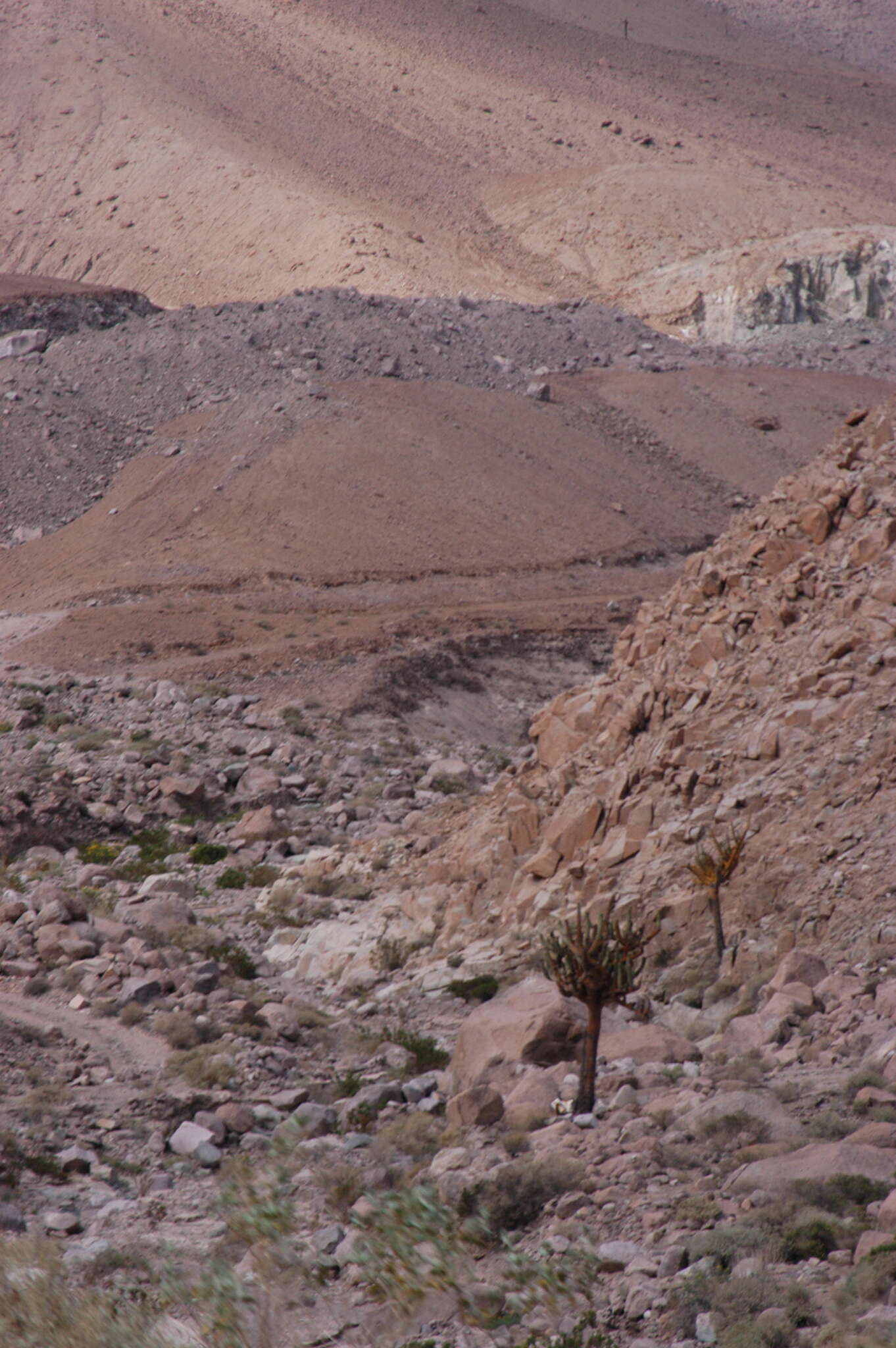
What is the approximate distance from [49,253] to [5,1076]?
2368 inches

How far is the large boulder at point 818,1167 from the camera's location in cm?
548

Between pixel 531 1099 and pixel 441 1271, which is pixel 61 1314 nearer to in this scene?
pixel 441 1271

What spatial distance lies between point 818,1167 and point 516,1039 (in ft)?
10.2

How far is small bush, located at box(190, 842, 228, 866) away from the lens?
15.4 meters

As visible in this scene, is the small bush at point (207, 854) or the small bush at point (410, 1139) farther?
the small bush at point (207, 854)

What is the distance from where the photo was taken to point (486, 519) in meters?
32.0

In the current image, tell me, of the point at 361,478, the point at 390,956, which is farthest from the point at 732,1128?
the point at 361,478

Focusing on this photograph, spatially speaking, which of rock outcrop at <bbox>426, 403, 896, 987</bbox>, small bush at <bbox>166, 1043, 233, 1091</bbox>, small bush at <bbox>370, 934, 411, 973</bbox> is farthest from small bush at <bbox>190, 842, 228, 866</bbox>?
small bush at <bbox>166, 1043, 233, 1091</bbox>

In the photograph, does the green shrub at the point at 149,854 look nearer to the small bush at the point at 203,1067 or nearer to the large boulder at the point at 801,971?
the small bush at the point at 203,1067

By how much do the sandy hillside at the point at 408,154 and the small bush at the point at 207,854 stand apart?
37273 millimetres

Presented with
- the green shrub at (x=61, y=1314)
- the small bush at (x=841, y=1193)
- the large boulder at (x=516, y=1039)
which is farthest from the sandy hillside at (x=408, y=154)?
the green shrub at (x=61, y=1314)

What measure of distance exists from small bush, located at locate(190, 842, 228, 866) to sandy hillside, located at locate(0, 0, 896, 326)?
37273 millimetres

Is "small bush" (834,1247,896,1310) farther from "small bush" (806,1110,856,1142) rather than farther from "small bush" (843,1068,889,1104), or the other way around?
"small bush" (843,1068,889,1104)

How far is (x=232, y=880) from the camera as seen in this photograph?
14.5m
